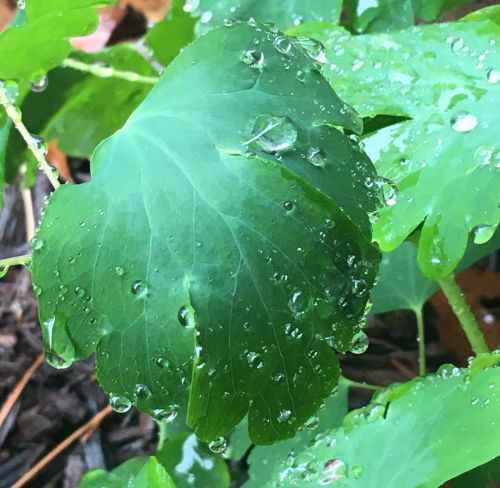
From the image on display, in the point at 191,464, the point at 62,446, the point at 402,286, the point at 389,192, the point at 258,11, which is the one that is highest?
the point at 258,11

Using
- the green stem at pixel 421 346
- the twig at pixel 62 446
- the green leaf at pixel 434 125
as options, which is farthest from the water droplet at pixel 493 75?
the twig at pixel 62 446

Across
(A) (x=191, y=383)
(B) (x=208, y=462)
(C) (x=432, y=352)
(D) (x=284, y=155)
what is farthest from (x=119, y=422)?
(D) (x=284, y=155)

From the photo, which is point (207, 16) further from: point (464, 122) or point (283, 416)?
point (283, 416)

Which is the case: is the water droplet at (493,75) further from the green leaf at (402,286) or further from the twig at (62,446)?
the twig at (62,446)

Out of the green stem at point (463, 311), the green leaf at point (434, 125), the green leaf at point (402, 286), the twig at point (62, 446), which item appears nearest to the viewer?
the green leaf at point (434, 125)

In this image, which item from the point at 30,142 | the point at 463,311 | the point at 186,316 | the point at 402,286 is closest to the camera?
the point at 186,316

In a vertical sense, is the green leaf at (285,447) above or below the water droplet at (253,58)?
below

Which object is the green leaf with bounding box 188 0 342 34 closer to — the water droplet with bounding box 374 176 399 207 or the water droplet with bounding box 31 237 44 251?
the water droplet with bounding box 374 176 399 207

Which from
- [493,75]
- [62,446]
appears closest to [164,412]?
[493,75]
